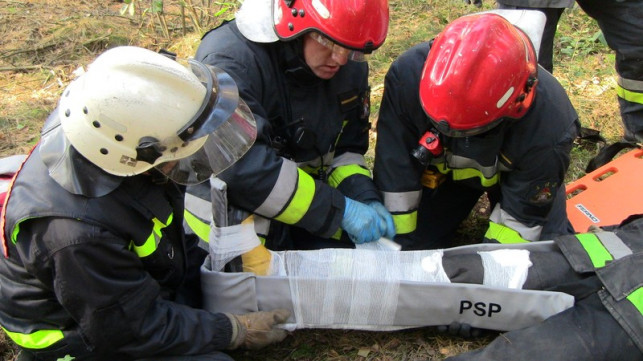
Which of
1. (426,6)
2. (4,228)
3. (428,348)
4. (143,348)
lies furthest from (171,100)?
(426,6)

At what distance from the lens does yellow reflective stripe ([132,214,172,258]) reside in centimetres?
217

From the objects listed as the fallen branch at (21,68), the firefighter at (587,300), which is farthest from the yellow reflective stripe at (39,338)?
the fallen branch at (21,68)

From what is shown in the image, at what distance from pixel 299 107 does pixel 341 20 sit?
2.00 ft

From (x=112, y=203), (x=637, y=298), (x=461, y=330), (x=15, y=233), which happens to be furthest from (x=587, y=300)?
(x=15, y=233)

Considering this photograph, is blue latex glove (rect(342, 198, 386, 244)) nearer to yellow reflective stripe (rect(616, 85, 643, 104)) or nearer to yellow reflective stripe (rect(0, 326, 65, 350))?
yellow reflective stripe (rect(0, 326, 65, 350))

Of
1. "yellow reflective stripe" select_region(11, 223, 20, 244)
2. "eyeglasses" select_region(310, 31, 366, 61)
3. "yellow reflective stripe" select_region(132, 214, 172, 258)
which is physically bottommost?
"yellow reflective stripe" select_region(132, 214, 172, 258)

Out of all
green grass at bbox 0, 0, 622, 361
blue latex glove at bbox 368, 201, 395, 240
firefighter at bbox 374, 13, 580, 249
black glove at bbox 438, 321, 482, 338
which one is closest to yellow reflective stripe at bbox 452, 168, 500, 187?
firefighter at bbox 374, 13, 580, 249

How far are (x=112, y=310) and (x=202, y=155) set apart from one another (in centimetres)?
65

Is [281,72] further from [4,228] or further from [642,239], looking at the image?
[642,239]

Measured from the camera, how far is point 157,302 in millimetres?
2316

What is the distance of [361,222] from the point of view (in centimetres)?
297

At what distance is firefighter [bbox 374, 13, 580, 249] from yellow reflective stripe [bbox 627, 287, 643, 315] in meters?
0.74

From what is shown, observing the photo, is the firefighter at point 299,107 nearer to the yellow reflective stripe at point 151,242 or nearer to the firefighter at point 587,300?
the yellow reflective stripe at point 151,242

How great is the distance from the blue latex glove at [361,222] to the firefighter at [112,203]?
0.93 meters
